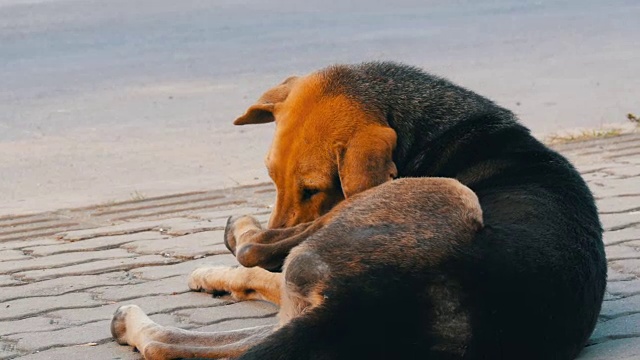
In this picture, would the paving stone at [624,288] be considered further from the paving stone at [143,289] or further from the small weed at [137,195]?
the small weed at [137,195]

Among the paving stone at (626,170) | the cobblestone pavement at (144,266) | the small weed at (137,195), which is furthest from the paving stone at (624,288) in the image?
the small weed at (137,195)

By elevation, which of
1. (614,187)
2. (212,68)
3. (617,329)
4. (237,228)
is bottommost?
(212,68)

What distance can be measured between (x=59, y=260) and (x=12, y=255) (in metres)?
0.35

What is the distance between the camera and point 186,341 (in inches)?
158

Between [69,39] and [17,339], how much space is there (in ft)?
41.9

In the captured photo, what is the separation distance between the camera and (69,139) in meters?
10.2

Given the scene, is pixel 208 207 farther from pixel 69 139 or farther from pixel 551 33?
pixel 551 33

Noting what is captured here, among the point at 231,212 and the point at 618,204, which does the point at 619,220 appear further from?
the point at 231,212

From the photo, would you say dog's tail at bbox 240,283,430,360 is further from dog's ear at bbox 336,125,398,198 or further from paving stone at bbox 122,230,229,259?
paving stone at bbox 122,230,229,259

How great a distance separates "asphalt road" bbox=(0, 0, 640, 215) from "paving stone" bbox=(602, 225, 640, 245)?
3106 mm

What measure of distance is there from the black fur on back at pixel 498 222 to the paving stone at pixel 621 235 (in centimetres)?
127

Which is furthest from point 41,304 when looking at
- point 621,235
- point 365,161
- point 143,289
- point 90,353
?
point 621,235

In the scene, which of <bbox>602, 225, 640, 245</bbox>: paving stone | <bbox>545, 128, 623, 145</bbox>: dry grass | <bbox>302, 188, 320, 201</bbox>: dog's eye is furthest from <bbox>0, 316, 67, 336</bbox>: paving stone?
<bbox>545, 128, 623, 145</bbox>: dry grass

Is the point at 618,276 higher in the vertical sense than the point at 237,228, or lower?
lower
